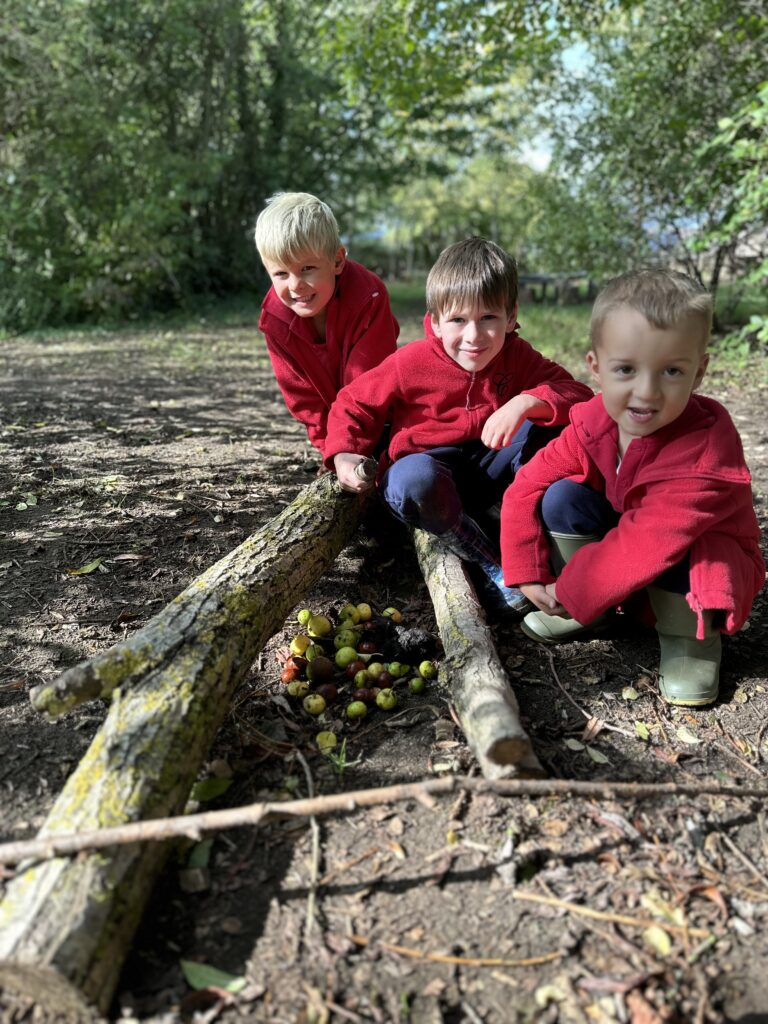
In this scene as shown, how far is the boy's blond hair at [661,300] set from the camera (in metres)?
2.27

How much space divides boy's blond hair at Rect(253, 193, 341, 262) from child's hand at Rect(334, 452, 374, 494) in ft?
2.91

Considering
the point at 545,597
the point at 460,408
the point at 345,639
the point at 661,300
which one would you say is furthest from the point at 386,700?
the point at 661,300

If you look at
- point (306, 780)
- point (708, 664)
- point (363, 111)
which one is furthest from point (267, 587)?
point (363, 111)

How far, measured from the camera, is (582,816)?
212cm

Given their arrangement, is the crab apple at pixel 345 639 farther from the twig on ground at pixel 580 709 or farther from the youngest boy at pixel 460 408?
the twig on ground at pixel 580 709

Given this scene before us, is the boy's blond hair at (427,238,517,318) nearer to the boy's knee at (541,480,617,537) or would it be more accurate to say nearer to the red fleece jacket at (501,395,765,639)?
the red fleece jacket at (501,395,765,639)

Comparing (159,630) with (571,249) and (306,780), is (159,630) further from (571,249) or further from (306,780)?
(571,249)

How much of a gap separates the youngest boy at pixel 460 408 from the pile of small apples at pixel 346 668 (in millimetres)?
493

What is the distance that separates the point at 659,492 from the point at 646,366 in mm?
397

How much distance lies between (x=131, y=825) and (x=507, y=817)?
97 cm

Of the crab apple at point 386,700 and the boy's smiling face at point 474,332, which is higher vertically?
the boy's smiling face at point 474,332

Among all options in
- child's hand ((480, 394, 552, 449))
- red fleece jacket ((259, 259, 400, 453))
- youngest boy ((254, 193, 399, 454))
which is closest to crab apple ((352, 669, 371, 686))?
child's hand ((480, 394, 552, 449))

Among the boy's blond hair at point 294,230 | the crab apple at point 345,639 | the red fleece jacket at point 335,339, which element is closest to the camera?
the crab apple at point 345,639

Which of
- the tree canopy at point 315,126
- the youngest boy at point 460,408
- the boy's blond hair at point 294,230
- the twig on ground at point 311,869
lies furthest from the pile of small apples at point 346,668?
the tree canopy at point 315,126
